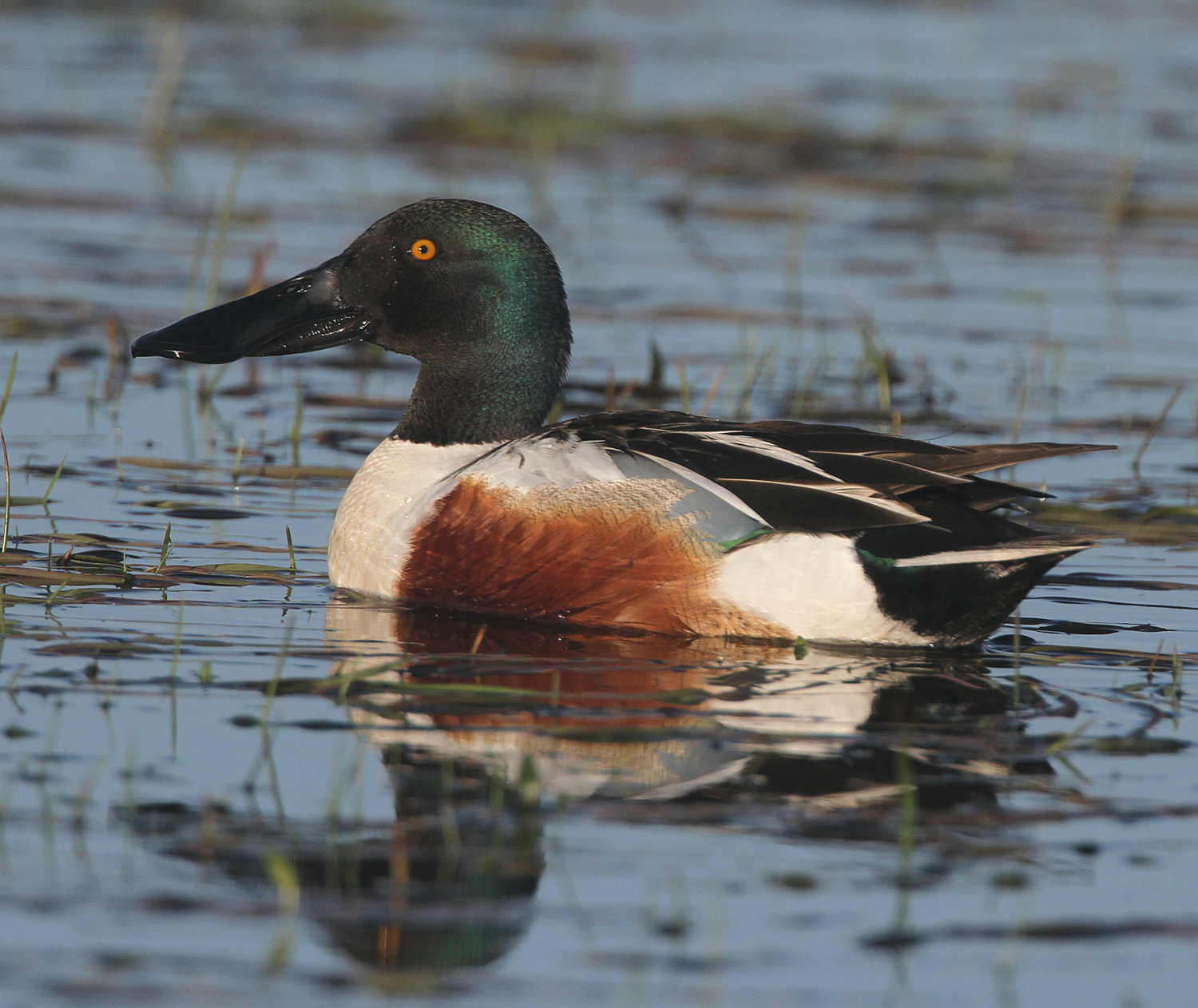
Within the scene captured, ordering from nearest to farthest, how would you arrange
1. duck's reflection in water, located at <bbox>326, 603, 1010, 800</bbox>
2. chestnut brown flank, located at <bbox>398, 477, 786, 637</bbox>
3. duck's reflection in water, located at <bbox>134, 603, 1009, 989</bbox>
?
duck's reflection in water, located at <bbox>134, 603, 1009, 989</bbox> → duck's reflection in water, located at <bbox>326, 603, 1010, 800</bbox> → chestnut brown flank, located at <bbox>398, 477, 786, 637</bbox>

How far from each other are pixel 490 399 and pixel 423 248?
0.46 metres

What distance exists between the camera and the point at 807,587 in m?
4.71

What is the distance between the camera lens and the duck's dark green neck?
18.1 ft

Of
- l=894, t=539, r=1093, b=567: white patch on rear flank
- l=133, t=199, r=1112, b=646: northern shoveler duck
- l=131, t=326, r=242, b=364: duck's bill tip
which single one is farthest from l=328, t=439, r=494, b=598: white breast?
l=894, t=539, r=1093, b=567: white patch on rear flank

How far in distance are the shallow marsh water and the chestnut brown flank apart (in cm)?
10

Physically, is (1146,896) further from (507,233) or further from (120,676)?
A: (507,233)

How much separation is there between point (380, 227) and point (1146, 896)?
310 cm

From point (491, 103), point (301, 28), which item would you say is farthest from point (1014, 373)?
point (301, 28)

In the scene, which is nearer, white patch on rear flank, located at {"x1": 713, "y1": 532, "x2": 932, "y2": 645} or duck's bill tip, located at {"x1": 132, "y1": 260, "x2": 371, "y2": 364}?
white patch on rear flank, located at {"x1": 713, "y1": 532, "x2": 932, "y2": 645}

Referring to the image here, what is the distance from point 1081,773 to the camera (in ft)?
12.5

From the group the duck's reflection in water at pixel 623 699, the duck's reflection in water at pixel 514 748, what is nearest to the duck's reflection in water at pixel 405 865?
the duck's reflection in water at pixel 514 748

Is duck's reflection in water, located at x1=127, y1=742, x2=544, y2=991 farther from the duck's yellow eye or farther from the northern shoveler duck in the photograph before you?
the duck's yellow eye

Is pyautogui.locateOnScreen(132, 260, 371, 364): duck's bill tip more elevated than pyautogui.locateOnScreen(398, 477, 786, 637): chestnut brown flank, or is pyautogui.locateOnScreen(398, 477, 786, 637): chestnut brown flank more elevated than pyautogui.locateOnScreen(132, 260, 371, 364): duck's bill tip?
pyautogui.locateOnScreen(132, 260, 371, 364): duck's bill tip

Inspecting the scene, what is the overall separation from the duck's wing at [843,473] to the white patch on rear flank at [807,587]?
63 mm
